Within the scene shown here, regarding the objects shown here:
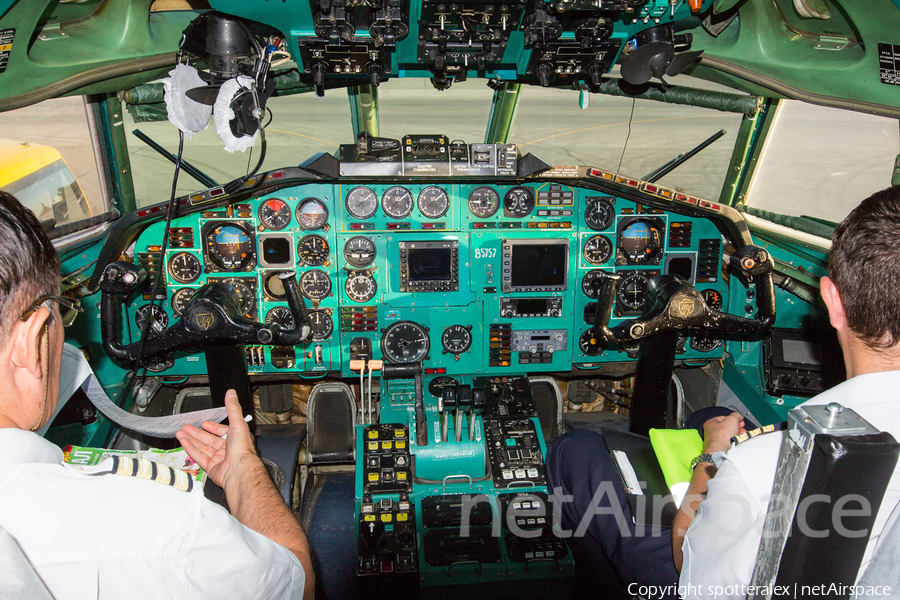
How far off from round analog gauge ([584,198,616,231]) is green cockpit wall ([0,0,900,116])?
147 centimetres

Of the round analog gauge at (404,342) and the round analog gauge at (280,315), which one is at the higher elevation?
the round analog gauge at (280,315)

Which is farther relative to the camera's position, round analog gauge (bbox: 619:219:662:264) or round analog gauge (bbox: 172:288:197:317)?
round analog gauge (bbox: 619:219:662:264)

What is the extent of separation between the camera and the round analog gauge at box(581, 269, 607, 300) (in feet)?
14.6

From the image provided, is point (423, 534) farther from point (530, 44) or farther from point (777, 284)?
point (777, 284)

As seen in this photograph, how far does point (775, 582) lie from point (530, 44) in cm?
249

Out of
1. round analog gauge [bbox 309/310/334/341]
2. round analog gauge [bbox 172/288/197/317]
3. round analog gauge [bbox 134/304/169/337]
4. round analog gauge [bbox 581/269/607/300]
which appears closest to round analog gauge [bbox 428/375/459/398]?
round analog gauge [bbox 309/310/334/341]

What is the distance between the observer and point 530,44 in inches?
112

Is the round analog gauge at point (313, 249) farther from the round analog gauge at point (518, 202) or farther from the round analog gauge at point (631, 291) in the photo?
the round analog gauge at point (631, 291)

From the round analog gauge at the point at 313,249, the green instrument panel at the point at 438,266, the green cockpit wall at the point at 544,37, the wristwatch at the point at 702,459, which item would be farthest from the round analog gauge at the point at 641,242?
the wristwatch at the point at 702,459

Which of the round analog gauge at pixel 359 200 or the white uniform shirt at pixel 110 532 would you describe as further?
the round analog gauge at pixel 359 200

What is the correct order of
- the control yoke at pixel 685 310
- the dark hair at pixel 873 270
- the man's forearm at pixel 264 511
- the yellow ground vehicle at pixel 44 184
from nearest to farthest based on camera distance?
the dark hair at pixel 873 270 → the man's forearm at pixel 264 511 → the control yoke at pixel 685 310 → the yellow ground vehicle at pixel 44 184

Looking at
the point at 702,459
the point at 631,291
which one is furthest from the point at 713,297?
the point at 702,459

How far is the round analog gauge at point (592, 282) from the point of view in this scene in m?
4.44

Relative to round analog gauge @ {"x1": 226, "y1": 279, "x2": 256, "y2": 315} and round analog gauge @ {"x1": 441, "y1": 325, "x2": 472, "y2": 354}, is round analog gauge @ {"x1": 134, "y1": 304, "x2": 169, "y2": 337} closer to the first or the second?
round analog gauge @ {"x1": 226, "y1": 279, "x2": 256, "y2": 315}
